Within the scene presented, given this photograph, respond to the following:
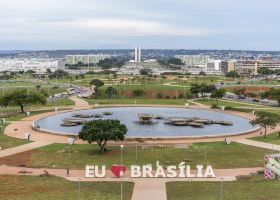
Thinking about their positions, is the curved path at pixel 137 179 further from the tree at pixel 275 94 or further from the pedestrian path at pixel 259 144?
the tree at pixel 275 94

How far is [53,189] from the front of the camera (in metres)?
40.9

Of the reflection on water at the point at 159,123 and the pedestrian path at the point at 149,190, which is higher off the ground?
the pedestrian path at the point at 149,190

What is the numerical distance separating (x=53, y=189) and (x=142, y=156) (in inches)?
655

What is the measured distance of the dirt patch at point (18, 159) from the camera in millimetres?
51812

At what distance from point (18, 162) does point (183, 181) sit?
64.8 feet

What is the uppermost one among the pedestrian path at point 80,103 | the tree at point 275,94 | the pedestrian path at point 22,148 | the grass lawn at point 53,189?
the tree at point 275,94

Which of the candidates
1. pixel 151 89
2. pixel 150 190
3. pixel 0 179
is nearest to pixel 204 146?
pixel 150 190

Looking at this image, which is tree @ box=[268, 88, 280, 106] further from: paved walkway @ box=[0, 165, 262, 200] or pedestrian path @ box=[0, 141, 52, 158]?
pedestrian path @ box=[0, 141, 52, 158]

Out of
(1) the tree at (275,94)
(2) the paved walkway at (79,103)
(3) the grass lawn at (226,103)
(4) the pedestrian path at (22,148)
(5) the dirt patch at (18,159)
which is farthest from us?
(1) the tree at (275,94)

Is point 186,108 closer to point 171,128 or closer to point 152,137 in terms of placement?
point 171,128

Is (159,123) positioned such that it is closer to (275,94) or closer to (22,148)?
(22,148)

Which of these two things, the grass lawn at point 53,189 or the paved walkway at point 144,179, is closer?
the grass lawn at point 53,189

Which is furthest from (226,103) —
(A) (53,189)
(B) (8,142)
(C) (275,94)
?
(A) (53,189)

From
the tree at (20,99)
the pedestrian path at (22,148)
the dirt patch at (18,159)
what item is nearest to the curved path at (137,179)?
the pedestrian path at (22,148)
